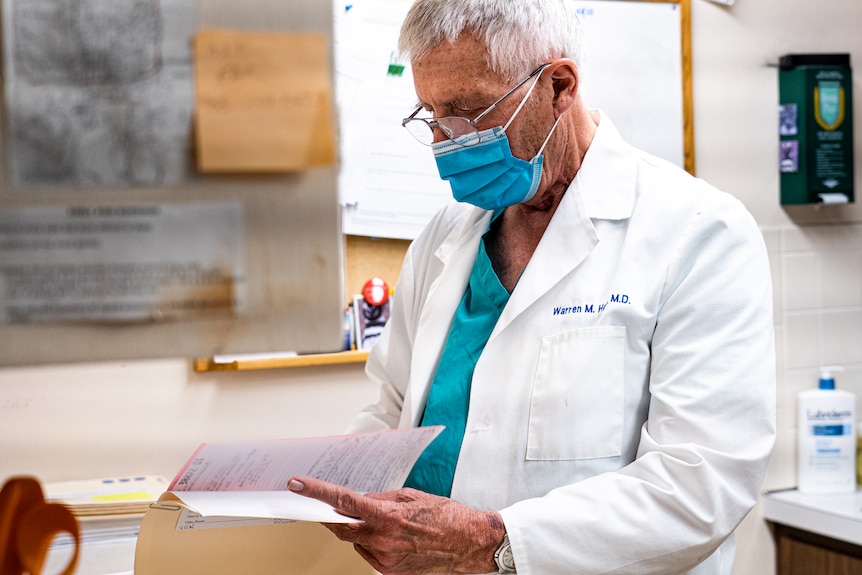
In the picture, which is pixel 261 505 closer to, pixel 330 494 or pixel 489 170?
pixel 330 494

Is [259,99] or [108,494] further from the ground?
[259,99]

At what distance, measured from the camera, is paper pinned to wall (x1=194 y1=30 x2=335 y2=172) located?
1.33 ft

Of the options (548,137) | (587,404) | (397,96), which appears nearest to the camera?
(587,404)

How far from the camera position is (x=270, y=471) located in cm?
94

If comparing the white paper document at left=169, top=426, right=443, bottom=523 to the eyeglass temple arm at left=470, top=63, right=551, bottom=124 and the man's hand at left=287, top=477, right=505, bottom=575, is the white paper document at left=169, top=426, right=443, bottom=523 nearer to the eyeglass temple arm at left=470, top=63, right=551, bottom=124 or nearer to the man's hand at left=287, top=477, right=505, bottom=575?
the man's hand at left=287, top=477, right=505, bottom=575

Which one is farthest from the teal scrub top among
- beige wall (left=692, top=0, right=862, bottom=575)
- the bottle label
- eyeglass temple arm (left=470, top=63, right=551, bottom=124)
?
the bottle label

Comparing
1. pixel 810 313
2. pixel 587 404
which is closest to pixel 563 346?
pixel 587 404

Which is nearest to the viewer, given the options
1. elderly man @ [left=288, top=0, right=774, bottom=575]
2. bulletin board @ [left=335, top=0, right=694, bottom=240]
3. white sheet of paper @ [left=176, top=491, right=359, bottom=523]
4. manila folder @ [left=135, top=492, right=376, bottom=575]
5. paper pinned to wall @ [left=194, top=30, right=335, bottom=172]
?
paper pinned to wall @ [left=194, top=30, right=335, bottom=172]

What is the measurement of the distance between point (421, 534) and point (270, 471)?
222 mm

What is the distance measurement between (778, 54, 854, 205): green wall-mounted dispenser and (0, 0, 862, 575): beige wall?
40 mm

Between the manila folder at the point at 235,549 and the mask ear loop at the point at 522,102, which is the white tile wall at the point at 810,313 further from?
the manila folder at the point at 235,549

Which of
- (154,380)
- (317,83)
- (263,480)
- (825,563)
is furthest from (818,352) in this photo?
Answer: (317,83)

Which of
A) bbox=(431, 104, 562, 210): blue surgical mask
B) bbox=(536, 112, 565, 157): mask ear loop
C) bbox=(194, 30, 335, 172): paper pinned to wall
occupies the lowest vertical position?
bbox=(194, 30, 335, 172): paper pinned to wall

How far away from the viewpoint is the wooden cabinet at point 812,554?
2301mm
